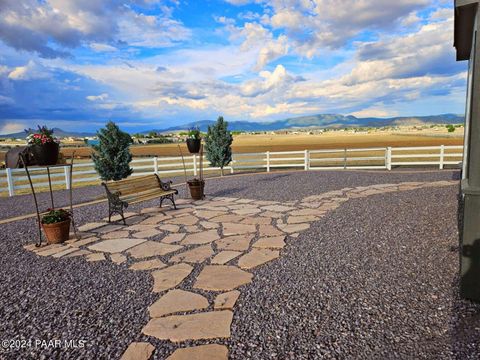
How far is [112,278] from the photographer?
3.33m

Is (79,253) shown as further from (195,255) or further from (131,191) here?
(131,191)

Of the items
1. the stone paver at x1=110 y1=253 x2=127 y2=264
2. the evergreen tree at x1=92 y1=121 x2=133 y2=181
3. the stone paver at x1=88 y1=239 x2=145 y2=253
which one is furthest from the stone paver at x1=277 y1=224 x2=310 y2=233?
the evergreen tree at x1=92 y1=121 x2=133 y2=181

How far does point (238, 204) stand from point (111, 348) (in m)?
4.90

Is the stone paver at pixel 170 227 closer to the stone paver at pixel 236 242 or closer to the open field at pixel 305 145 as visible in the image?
the stone paver at pixel 236 242

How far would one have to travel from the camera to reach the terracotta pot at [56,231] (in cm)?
447

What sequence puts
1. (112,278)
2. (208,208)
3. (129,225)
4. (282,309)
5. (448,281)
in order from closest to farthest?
(282,309) → (448,281) → (112,278) → (129,225) → (208,208)

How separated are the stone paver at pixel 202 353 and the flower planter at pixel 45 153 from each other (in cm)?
368

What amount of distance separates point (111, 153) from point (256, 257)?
288 inches

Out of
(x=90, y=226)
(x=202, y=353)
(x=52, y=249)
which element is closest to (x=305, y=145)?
(x=90, y=226)

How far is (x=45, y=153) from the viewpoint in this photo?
4414 millimetres

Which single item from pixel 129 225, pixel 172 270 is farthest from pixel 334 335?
pixel 129 225

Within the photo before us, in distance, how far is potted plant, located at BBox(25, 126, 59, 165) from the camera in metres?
4.36

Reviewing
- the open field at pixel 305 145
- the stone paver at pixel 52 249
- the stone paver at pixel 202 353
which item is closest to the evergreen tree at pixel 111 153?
the stone paver at pixel 52 249

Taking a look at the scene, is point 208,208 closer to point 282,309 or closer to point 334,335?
point 282,309
